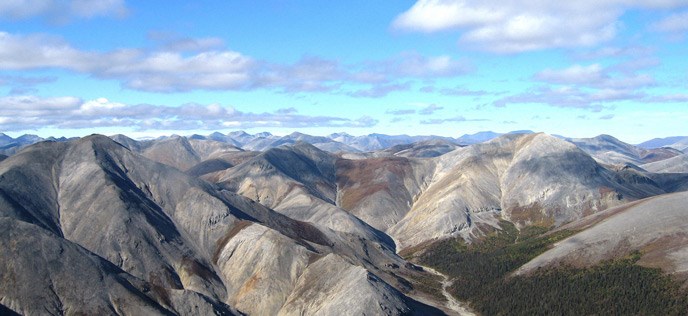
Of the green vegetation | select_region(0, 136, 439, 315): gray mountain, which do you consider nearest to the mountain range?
select_region(0, 136, 439, 315): gray mountain

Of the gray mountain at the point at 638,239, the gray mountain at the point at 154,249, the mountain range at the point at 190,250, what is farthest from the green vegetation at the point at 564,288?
the gray mountain at the point at 154,249

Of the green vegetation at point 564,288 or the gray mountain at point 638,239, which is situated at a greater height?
the gray mountain at point 638,239

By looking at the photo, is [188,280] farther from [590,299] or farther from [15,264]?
[590,299]

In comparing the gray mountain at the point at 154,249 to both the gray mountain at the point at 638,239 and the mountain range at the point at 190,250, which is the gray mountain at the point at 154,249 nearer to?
the mountain range at the point at 190,250

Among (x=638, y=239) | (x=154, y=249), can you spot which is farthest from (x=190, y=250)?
(x=638, y=239)

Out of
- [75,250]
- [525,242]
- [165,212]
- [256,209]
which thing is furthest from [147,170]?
[525,242]

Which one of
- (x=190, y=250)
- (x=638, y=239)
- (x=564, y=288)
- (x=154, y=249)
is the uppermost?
(x=638, y=239)

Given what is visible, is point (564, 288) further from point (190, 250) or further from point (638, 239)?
point (190, 250)
